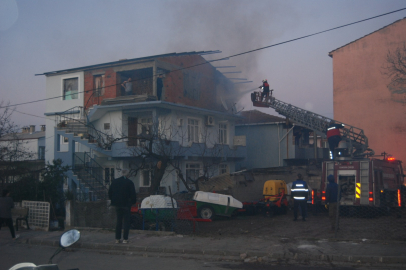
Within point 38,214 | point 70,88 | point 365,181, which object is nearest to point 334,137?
point 365,181

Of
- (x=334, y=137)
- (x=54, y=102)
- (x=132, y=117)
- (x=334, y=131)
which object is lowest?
(x=334, y=137)

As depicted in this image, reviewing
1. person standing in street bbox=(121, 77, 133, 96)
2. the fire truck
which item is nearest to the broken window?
person standing in street bbox=(121, 77, 133, 96)

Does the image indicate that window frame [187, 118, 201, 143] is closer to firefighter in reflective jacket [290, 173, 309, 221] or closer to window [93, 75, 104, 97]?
window [93, 75, 104, 97]

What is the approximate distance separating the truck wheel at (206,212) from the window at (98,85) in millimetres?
12802

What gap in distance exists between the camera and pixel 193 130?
26.1 meters

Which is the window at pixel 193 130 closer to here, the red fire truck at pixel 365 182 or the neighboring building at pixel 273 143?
the neighboring building at pixel 273 143

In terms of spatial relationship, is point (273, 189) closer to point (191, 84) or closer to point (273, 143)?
point (191, 84)

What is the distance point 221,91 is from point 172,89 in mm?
6282

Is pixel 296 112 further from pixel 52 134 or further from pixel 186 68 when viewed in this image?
pixel 52 134

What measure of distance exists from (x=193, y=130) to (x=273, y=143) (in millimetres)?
7806

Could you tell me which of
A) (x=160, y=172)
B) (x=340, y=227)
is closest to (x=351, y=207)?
(x=340, y=227)

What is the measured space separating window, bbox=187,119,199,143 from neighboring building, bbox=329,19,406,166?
40.0 ft

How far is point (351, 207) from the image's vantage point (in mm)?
15781

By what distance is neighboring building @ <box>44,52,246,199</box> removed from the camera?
Result: 23281 millimetres
